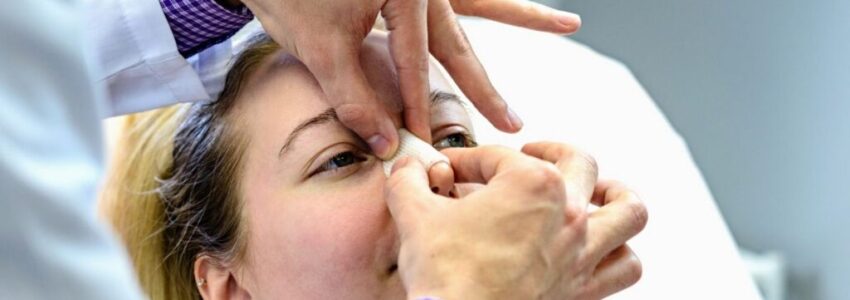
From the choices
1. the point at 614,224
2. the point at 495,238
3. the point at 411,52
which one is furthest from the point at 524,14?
the point at 495,238

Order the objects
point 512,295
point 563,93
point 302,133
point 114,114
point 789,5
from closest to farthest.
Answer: point 512,295
point 302,133
point 114,114
point 563,93
point 789,5

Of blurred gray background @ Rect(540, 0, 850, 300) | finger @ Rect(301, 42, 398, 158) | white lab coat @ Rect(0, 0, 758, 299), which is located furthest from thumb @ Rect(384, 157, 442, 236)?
blurred gray background @ Rect(540, 0, 850, 300)

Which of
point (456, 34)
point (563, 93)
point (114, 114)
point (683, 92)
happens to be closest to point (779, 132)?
point (683, 92)

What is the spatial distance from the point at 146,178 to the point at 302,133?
466 millimetres

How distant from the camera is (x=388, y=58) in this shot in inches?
57.4

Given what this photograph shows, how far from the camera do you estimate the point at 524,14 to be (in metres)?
1.65

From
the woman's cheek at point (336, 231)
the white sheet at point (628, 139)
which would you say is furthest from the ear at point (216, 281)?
the white sheet at point (628, 139)

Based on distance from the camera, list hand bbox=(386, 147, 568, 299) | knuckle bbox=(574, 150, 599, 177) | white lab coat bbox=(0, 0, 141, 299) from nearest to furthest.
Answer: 1. white lab coat bbox=(0, 0, 141, 299)
2. hand bbox=(386, 147, 568, 299)
3. knuckle bbox=(574, 150, 599, 177)

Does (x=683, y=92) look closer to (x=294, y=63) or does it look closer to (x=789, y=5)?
(x=789, y=5)

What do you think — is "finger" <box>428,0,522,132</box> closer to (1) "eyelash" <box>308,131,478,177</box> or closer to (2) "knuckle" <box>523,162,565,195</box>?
(1) "eyelash" <box>308,131,478,177</box>

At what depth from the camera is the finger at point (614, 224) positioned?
1.15 meters

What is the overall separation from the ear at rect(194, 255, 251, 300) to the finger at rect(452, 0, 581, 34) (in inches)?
19.4

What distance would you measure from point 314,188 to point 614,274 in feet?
1.31

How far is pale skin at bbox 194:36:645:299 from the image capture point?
1.20 meters
